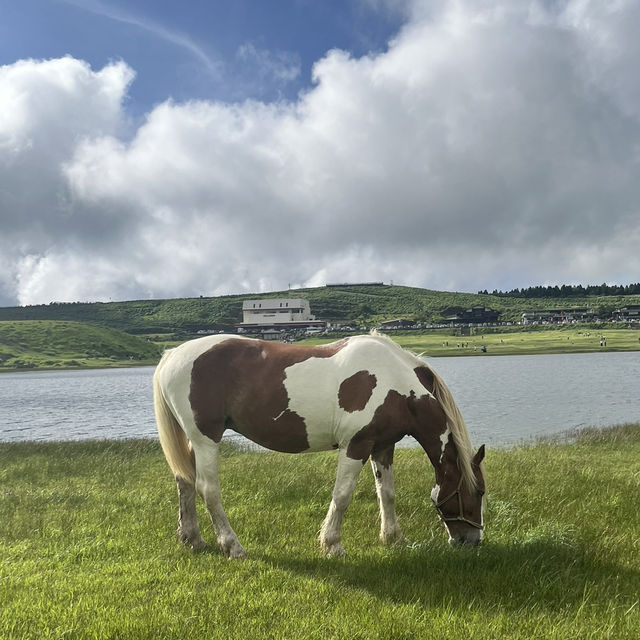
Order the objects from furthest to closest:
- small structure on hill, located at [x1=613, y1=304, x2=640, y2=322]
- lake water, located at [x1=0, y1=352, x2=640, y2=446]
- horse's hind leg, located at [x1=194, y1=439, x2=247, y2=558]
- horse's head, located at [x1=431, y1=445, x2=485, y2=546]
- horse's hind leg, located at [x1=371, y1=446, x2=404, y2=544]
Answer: small structure on hill, located at [x1=613, y1=304, x2=640, y2=322] → lake water, located at [x1=0, y1=352, x2=640, y2=446] → horse's hind leg, located at [x1=371, y1=446, x2=404, y2=544] → horse's head, located at [x1=431, y1=445, x2=485, y2=546] → horse's hind leg, located at [x1=194, y1=439, x2=247, y2=558]

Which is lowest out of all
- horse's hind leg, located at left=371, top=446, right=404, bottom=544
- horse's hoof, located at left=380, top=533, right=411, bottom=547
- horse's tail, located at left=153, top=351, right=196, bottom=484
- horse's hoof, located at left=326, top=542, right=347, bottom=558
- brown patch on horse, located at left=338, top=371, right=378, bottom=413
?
horse's hoof, located at left=380, top=533, right=411, bottom=547

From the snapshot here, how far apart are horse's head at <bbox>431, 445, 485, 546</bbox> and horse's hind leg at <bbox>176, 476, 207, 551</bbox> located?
10.8ft

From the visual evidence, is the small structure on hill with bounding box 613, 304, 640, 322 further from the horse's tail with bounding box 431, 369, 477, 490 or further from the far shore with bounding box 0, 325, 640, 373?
the horse's tail with bounding box 431, 369, 477, 490

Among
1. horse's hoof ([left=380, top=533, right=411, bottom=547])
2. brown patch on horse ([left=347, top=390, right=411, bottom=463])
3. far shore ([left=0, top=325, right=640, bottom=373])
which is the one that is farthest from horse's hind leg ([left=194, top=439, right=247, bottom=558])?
far shore ([left=0, top=325, right=640, bottom=373])

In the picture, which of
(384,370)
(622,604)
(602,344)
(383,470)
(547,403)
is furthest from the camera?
(602,344)

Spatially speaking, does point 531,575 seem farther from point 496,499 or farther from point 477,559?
point 496,499

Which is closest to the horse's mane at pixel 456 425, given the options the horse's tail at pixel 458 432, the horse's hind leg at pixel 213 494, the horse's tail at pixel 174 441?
the horse's tail at pixel 458 432

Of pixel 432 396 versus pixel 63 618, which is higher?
pixel 432 396

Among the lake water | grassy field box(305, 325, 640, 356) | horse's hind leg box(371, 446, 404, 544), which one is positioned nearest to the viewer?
horse's hind leg box(371, 446, 404, 544)

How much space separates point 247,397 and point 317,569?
7.38 feet

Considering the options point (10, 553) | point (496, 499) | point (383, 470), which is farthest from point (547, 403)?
point (10, 553)

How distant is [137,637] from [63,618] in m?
0.83

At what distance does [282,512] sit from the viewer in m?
8.83

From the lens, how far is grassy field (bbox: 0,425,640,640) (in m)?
4.67
